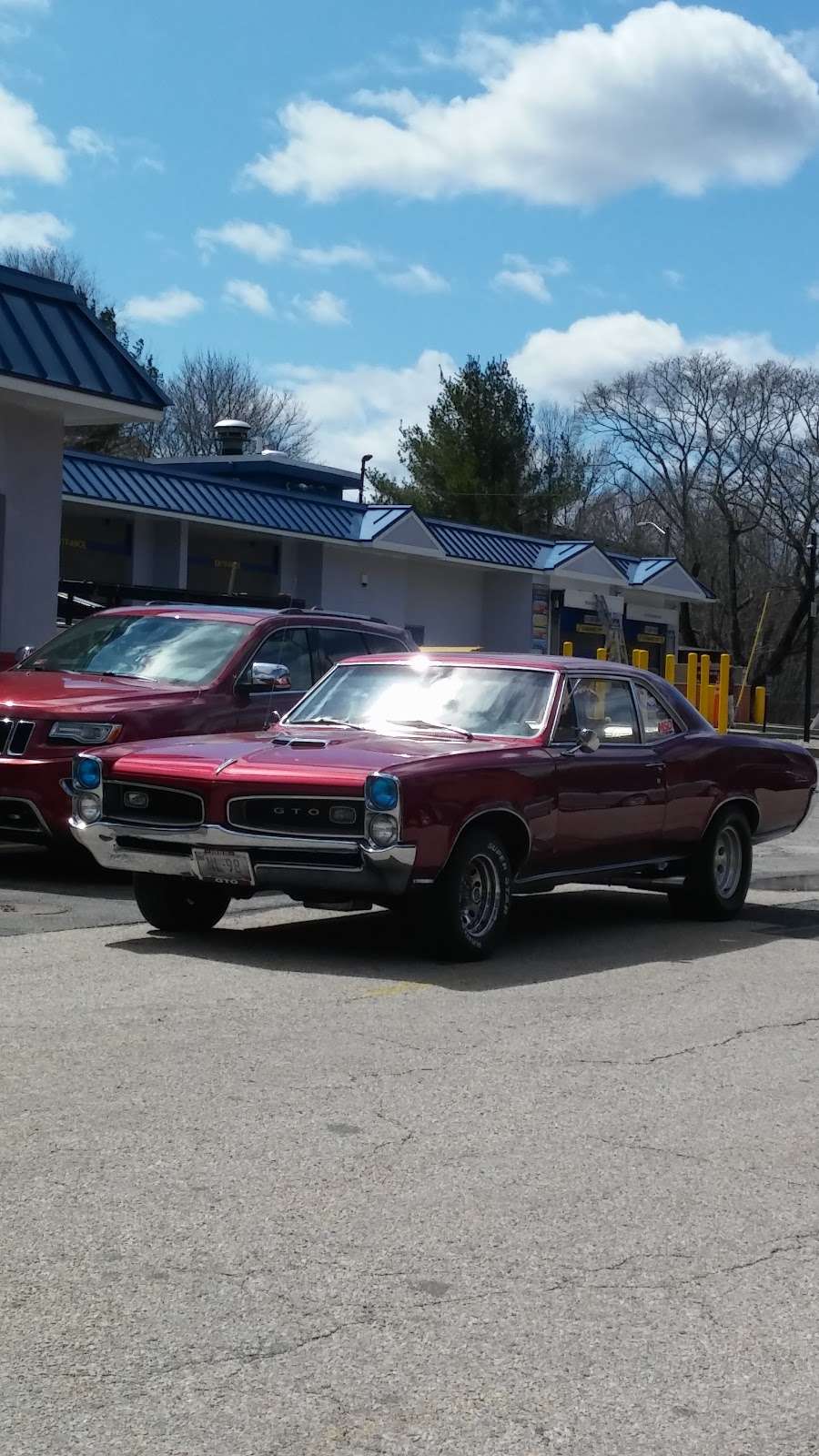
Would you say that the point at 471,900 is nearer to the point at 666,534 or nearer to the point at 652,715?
the point at 652,715

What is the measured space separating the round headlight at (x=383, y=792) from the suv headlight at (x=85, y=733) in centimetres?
323

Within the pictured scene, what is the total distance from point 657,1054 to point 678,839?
359 centimetres

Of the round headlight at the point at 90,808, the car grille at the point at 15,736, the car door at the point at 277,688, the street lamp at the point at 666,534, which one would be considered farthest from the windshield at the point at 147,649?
the street lamp at the point at 666,534

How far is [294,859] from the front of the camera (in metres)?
8.34

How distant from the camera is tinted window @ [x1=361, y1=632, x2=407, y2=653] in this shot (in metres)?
13.3

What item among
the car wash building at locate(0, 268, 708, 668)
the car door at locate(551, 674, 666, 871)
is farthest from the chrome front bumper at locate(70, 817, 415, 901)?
the car wash building at locate(0, 268, 708, 668)

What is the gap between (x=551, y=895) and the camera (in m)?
11.8

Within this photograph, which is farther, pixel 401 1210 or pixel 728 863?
pixel 728 863

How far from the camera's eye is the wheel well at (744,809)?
10.7 meters

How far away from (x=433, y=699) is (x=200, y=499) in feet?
83.9

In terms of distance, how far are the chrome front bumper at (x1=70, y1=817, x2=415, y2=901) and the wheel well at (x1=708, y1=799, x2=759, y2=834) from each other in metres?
3.05

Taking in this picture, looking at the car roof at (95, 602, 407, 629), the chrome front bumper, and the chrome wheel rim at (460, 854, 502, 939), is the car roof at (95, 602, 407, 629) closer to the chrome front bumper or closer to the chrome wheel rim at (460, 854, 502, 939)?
the chrome front bumper

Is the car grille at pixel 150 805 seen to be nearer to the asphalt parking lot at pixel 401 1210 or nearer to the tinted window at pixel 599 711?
the asphalt parking lot at pixel 401 1210

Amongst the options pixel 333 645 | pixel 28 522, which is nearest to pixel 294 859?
pixel 333 645
